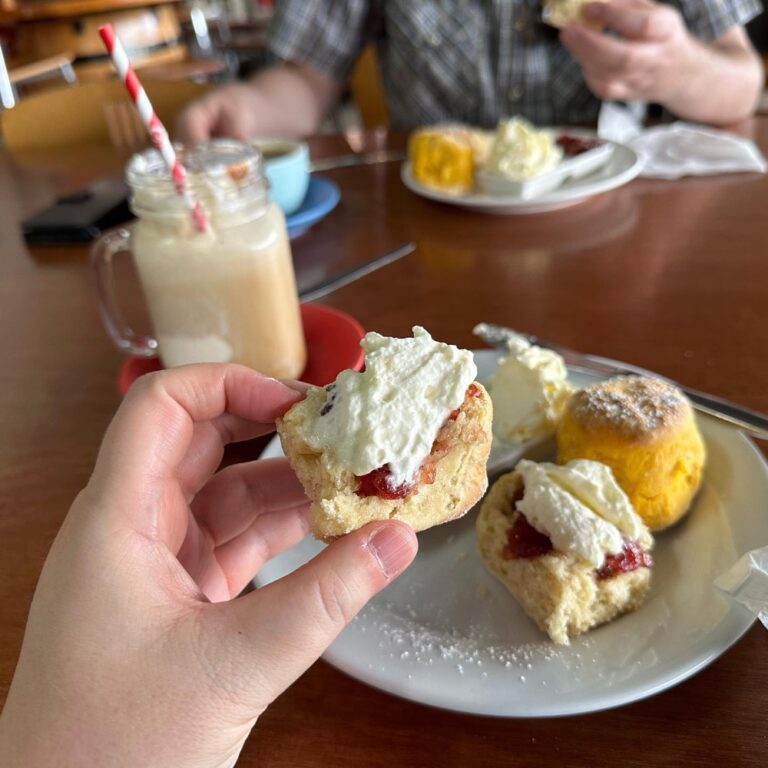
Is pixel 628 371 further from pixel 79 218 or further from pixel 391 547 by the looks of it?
pixel 79 218

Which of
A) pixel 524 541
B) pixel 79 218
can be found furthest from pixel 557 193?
pixel 79 218

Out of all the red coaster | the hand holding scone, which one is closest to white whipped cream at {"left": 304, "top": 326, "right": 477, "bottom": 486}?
the hand holding scone

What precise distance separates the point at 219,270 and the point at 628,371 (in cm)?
55

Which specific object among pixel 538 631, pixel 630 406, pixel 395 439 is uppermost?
pixel 395 439

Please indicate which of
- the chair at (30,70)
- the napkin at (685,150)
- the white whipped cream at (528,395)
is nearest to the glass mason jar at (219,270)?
the white whipped cream at (528,395)

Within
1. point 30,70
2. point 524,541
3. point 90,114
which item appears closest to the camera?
point 524,541

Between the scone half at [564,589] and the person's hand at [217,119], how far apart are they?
4.88 feet

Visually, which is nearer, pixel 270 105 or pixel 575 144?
pixel 575 144

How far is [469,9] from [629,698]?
194 centimetres

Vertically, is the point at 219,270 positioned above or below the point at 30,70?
above

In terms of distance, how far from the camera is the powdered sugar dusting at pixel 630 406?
0.70m

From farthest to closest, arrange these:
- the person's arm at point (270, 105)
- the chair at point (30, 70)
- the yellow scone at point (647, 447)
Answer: the chair at point (30, 70) → the person's arm at point (270, 105) → the yellow scone at point (647, 447)

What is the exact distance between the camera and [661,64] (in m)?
1.64

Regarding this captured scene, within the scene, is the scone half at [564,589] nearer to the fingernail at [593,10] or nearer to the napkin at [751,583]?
the napkin at [751,583]
